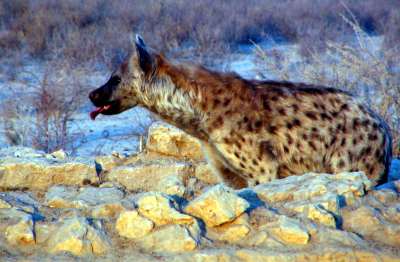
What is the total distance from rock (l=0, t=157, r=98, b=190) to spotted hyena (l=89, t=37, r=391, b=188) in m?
0.95

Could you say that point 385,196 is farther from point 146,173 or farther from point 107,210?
point 146,173

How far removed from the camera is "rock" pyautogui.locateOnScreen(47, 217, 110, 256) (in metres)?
3.19

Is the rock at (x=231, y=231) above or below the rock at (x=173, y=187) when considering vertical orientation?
above

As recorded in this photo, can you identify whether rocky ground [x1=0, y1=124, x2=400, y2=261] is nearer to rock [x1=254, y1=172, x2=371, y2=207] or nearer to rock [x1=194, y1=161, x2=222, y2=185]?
rock [x1=254, y1=172, x2=371, y2=207]

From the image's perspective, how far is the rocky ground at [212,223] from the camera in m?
3.22

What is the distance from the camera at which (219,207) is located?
3400mm

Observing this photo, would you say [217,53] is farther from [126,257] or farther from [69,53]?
[126,257]

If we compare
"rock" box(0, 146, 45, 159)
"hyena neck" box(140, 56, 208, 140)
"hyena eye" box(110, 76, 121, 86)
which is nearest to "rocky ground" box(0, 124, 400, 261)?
"rock" box(0, 146, 45, 159)

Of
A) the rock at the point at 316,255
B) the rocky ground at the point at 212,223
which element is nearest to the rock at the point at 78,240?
the rocky ground at the point at 212,223

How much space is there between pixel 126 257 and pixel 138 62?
257 cm

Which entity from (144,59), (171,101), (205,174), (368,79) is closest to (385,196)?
(205,174)

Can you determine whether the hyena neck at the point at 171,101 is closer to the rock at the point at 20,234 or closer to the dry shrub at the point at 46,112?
the rock at the point at 20,234

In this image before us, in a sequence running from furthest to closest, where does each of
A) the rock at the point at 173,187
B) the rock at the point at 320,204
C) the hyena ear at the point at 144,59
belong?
the hyena ear at the point at 144,59 < the rock at the point at 173,187 < the rock at the point at 320,204

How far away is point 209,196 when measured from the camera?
3422 mm
